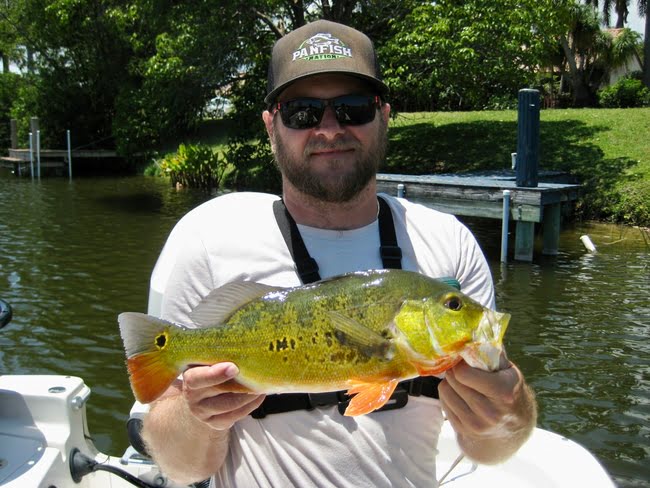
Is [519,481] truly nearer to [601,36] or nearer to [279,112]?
[279,112]

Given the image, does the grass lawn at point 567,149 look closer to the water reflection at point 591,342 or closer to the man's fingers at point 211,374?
the water reflection at point 591,342

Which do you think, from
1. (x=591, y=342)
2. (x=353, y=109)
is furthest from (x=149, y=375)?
(x=591, y=342)

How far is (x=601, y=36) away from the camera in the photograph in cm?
3912

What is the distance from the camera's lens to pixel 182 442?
93.1 inches

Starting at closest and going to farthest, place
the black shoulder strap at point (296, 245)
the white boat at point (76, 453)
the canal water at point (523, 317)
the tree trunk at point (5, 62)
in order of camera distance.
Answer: the black shoulder strap at point (296, 245) < the white boat at point (76, 453) < the canal water at point (523, 317) < the tree trunk at point (5, 62)

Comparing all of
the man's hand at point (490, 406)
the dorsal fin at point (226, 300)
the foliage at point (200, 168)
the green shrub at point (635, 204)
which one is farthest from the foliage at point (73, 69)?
the man's hand at point (490, 406)

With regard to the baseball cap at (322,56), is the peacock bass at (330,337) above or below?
below

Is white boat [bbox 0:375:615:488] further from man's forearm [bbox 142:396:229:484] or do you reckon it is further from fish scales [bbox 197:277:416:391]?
fish scales [bbox 197:277:416:391]

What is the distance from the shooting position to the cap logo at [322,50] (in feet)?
8.36

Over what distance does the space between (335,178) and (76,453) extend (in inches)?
96.1

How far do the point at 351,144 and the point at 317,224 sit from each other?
345mm

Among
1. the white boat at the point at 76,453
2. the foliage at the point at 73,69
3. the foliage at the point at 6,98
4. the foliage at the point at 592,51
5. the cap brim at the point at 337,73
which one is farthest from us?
the foliage at the point at 6,98

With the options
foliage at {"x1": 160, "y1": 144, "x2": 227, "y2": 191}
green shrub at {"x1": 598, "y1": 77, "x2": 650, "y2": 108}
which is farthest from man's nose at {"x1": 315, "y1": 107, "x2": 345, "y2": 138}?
green shrub at {"x1": 598, "y1": 77, "x2": 650, "y2": 108}

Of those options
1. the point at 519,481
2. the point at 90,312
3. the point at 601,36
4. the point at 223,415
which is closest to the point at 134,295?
the point at 90,312
